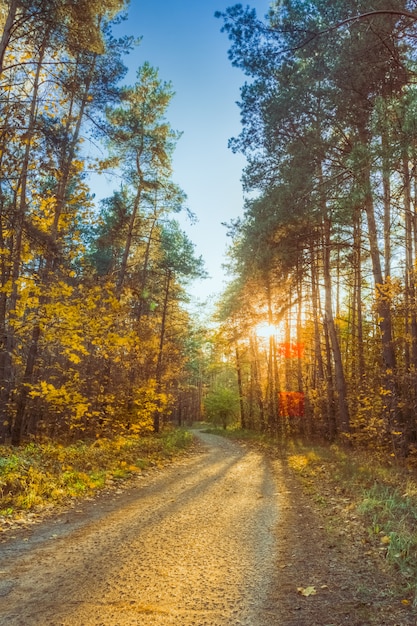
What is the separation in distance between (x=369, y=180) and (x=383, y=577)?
875cm

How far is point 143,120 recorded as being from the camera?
16.9m

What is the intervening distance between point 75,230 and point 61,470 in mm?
11230

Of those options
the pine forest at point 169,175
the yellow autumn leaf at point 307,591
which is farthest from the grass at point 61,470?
the yellow autumn leaf at point 307,591

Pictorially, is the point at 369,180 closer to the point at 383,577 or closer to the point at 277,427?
the point at 383,577

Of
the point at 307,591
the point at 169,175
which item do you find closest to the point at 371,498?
the point at 307,591

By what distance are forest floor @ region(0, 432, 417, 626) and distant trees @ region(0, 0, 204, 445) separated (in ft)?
12.8

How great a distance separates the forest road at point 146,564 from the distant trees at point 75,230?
377 centimetres

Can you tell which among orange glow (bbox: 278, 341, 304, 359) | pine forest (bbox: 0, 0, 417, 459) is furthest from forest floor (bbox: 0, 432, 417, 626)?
orange glow (bbox: 278, 341, 304, 359)

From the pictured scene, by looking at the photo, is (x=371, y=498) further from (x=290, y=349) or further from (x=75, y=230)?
(x=290, y=349)

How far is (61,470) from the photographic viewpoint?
352 inches

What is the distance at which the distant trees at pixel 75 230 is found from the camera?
7.86m

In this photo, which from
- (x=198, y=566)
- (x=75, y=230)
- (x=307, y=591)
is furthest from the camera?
(x=75, y=230)

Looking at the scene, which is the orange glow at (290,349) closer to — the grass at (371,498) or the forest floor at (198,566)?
the grass at (371,498)

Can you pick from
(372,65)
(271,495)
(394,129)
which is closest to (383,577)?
(271,495)
